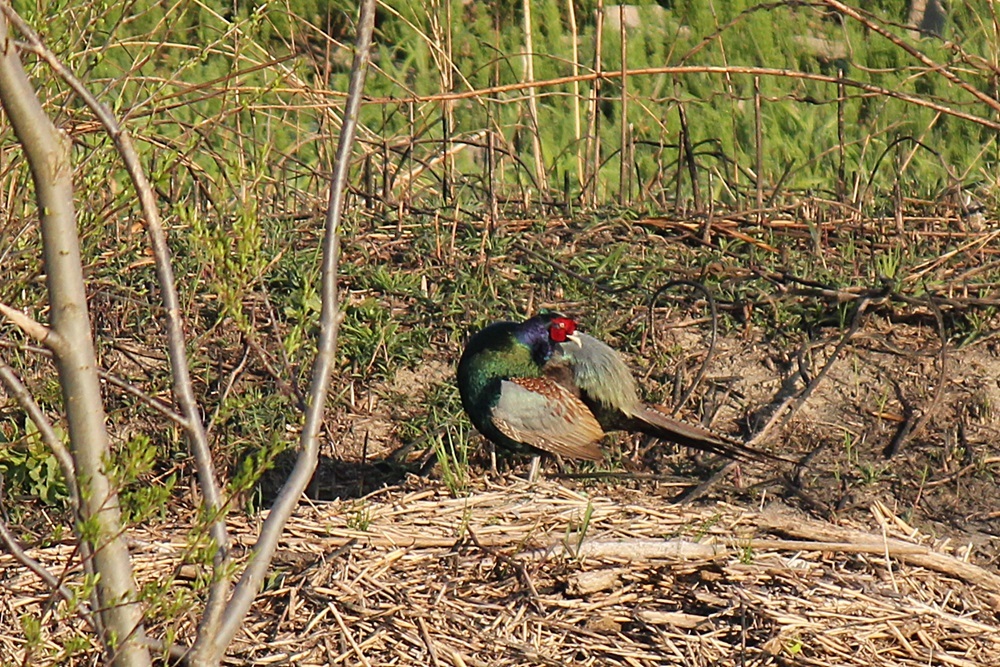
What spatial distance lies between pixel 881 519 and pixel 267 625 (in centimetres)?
196

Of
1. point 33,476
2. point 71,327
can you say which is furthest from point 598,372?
point 71,327

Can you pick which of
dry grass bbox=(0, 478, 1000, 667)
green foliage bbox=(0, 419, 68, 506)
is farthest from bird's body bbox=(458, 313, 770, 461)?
green foliage bbox=(0, 419, 68, 506)

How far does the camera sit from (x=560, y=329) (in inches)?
206

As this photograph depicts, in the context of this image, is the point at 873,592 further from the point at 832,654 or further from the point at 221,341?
the point at 221,341

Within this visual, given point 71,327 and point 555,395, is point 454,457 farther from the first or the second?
point 71,327

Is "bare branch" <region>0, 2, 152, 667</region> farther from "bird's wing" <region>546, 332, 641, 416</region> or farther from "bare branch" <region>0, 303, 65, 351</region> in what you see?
"bird's wing" <region>546, 332, 641, 416</region>

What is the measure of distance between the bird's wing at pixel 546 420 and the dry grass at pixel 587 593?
2.16 ft

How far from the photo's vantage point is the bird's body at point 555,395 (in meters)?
5.10

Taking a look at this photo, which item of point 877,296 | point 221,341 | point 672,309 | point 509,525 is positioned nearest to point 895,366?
point 877,296

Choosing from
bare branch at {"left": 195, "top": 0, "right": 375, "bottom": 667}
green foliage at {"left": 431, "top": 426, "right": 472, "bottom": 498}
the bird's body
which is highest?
bare branch at {"left": 195, "top": 0, "right": 375, "bottom": 667}

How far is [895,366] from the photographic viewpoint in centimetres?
548

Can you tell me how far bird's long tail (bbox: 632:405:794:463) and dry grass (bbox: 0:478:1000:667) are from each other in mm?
616

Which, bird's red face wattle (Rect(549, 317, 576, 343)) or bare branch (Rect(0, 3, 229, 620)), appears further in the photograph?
bird's red face wattle (Rect(549, 317, 576, 343))

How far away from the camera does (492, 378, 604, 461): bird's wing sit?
5.09m
